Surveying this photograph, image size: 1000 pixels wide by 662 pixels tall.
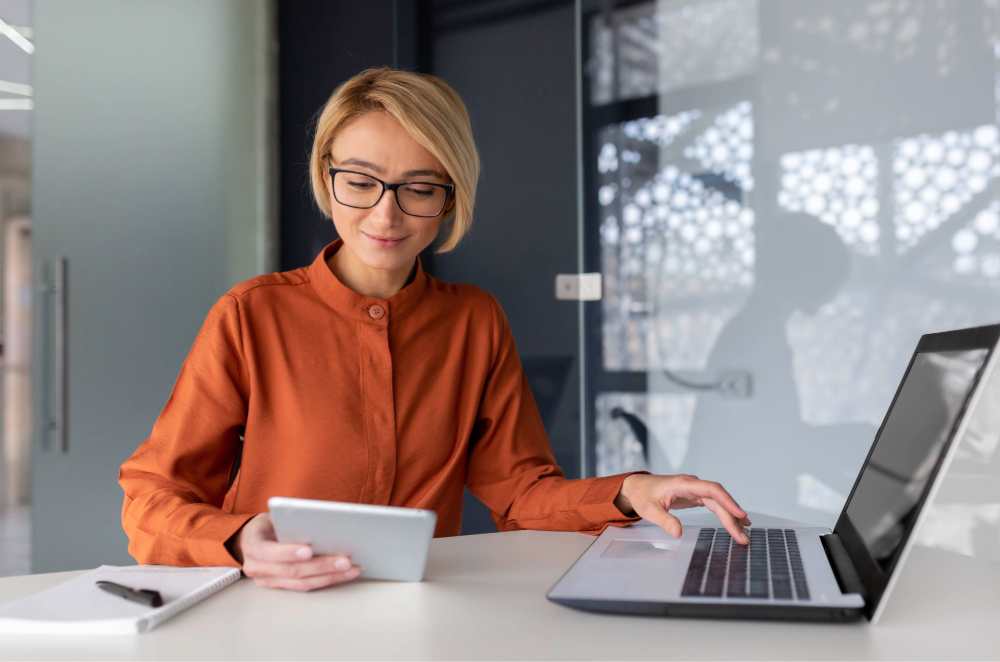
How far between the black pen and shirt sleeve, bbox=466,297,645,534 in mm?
564

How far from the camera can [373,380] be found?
4.11 ft

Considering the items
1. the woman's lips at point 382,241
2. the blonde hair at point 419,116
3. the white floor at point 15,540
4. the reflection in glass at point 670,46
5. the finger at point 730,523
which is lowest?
the white floor at point 15,540

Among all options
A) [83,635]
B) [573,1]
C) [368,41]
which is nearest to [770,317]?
[573,1]

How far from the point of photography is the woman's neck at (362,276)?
1339 millimetres

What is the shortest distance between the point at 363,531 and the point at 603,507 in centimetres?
42

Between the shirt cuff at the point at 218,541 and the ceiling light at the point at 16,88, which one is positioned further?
the ceiling light at the point at 16,88

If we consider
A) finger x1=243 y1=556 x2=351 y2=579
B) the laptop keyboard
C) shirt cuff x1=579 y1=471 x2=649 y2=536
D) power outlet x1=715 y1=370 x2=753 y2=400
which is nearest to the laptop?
the laptop keyboard

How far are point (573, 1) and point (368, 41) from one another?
2.73ft

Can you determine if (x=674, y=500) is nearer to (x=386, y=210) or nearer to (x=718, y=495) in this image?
(x=718, y=495)

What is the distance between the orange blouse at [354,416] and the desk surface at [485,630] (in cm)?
30

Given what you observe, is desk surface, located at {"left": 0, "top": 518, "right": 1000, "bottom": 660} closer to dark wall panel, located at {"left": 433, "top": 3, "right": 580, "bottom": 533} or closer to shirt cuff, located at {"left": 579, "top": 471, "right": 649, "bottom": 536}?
shirt cuff, located at {"left": 579, "top": 471, "right": 649, "bottom": 536}

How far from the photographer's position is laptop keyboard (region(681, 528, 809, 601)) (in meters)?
0.71

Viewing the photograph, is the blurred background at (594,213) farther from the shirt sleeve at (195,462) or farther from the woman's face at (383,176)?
the shirt sleeve at (195,462)

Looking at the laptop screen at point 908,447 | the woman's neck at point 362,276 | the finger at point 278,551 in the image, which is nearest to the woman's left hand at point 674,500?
the laptop screen at point 908,447
